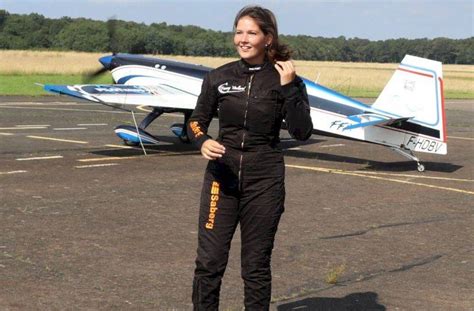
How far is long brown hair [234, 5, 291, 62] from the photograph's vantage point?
4.59m

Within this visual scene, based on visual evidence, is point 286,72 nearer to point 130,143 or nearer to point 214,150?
point 214,150

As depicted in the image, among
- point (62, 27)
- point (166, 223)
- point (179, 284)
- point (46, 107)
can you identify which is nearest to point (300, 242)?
point (166, 223)

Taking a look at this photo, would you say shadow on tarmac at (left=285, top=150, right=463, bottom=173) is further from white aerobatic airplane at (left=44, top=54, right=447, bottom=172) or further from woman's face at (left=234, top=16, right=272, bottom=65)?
woman's face at (left=234, top=16, right=272, bottom=65)

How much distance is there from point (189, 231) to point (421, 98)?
714cm

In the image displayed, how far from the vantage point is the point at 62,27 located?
91.1 metres

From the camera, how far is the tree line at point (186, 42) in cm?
6962

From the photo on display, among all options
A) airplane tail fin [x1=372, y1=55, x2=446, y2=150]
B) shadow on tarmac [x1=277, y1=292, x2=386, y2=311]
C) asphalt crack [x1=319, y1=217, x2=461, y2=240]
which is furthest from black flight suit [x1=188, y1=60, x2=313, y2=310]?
airplane tail fin [x1=372, y1=55, x2=446, y2=150]

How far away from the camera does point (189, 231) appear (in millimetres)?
8680

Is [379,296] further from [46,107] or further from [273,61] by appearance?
[46,107]

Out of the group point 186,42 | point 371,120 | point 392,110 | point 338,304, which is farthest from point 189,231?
point 186,42

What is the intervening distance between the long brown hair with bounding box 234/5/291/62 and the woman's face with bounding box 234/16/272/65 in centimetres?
3

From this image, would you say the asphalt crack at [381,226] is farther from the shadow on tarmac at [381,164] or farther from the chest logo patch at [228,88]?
the shadow on tarmac at [381,164]

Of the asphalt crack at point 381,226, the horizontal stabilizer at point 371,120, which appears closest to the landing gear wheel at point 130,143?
the horizontal stabilizer at point 371,120

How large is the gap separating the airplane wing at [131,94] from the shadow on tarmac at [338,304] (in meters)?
9.82
